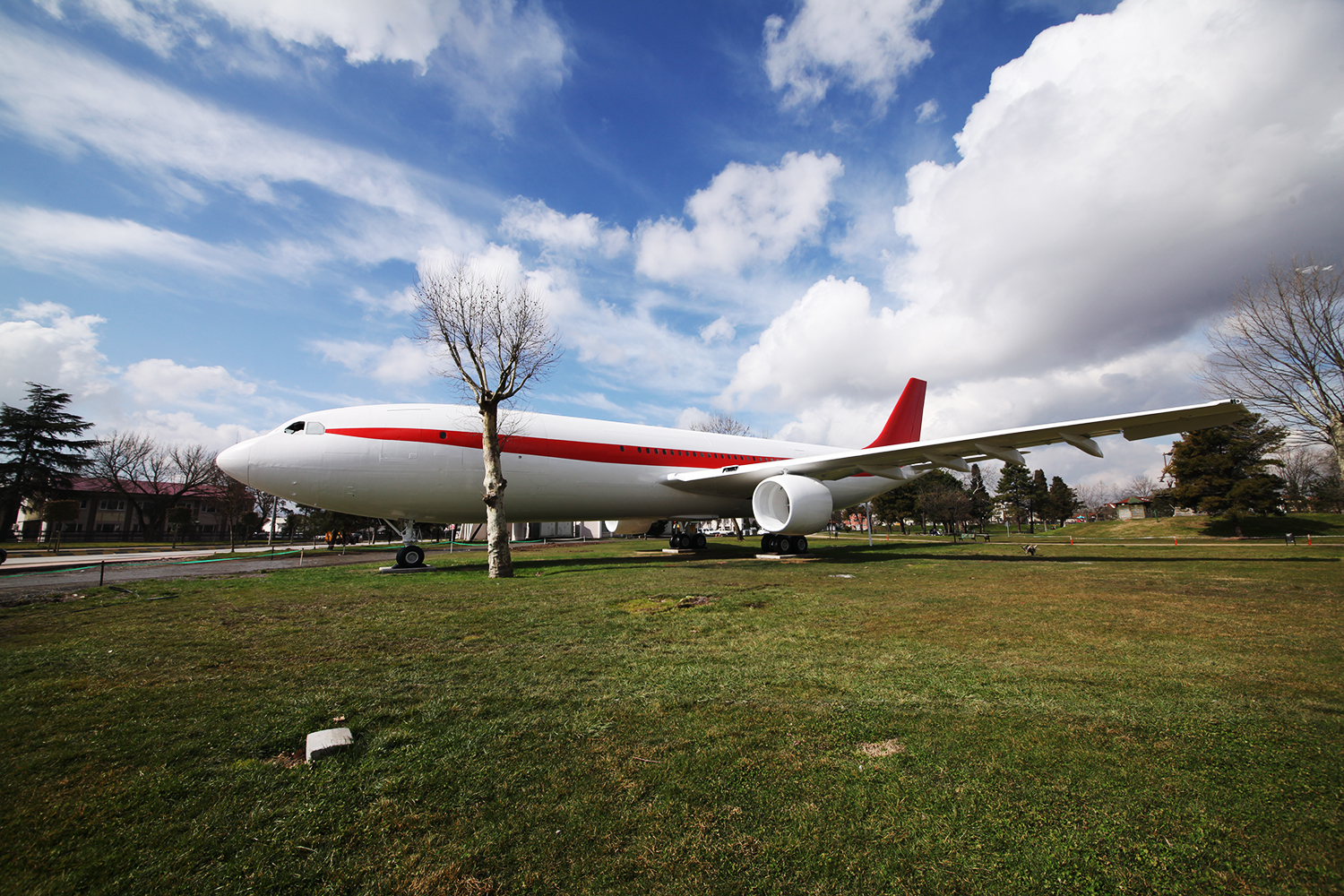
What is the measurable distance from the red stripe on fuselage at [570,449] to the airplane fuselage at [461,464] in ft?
0.08

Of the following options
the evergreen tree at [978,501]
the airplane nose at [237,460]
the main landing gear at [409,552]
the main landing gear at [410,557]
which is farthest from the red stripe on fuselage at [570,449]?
the evergreen tree at [978,501]

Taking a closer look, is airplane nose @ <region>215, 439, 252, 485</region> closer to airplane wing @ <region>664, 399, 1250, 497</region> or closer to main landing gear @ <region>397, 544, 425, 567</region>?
main landing gear @ <region>397, 544, 425, 567</region>

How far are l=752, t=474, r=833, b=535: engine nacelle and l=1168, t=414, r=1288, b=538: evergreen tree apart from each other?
92.5ft

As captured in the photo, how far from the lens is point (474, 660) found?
169 inches

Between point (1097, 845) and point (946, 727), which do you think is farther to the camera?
point (946, 727)

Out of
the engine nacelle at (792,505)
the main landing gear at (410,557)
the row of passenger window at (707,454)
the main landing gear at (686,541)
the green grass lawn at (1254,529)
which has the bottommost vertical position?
the green grass lawn at (1254,529)

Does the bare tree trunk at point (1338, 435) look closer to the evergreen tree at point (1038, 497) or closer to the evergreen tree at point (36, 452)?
the evergreen tree at point (1038, 497)

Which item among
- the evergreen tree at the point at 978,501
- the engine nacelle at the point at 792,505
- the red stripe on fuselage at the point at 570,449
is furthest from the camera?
the evergreen tree at the point at 978,501

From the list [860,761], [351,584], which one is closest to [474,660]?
[860,761]

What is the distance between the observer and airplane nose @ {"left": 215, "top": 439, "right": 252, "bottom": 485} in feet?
35.7

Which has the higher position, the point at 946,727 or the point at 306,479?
the point at 306,479

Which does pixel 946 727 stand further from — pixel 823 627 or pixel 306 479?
pixel 306 479

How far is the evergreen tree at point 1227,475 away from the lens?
1105 inches

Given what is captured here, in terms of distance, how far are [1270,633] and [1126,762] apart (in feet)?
13.8
